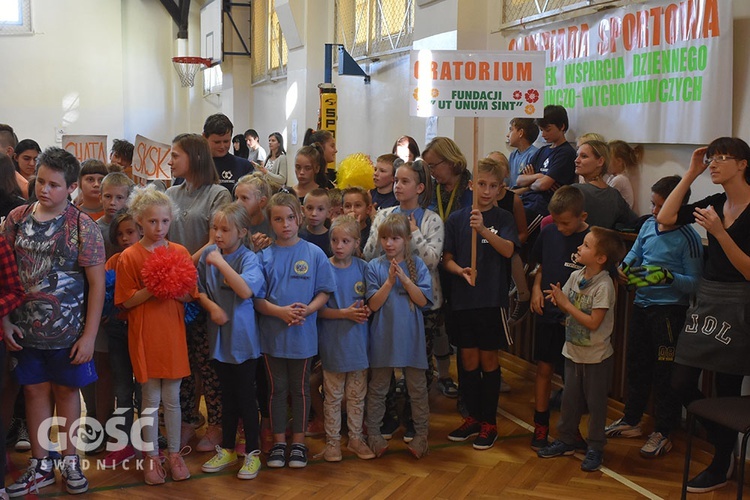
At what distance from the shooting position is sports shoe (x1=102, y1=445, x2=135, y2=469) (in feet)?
11.8

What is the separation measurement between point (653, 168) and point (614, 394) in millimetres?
1437

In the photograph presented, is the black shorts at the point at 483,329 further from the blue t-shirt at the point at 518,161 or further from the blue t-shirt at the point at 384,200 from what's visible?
the blue t-shirt at the point at 518,161

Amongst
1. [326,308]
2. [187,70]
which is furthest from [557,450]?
[187,70]

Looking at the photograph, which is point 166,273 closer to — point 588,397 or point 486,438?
point 486,438

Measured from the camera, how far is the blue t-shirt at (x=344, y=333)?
12.0 feet

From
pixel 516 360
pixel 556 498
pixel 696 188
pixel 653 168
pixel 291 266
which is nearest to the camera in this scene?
pixel 556 498

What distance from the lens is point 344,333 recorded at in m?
3.67

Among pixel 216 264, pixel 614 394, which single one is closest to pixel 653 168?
pixel 614 394

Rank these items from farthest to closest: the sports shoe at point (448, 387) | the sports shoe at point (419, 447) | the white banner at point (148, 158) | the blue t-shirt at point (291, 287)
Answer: the white banner at point (148, 158) → the sports shoe at point (448, 387) → the sports shoe at point (419, 447) → the blue t-shirt at point (291, 287)

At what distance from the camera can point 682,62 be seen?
14.3 ft

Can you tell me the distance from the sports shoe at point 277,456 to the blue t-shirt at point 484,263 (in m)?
1.14

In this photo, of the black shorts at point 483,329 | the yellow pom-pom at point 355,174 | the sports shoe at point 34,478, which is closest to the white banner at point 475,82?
the black shorts at point 483,329

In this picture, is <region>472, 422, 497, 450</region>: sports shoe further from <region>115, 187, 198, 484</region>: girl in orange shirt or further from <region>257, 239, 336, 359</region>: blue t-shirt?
<region>115, 187, 198, 484</region>: girl in orange shirt

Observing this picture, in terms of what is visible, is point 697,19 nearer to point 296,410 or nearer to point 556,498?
point 556,498
